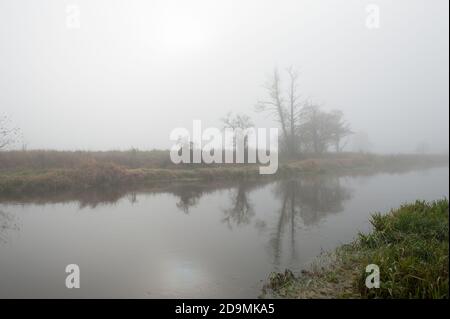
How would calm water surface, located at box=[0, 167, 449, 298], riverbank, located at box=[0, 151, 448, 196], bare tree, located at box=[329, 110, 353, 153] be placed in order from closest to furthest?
1. calm water surface, located at box=[0, 167, 449, 298]
2. riverbank, located at box=[0, 151, 448, 196]
3. bare tree, located at box=[329, 110, 353, 153]

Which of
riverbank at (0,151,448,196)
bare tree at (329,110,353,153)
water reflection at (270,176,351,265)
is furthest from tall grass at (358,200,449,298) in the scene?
bare tree at (329,110,353,153)

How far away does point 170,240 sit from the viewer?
27.7 ft

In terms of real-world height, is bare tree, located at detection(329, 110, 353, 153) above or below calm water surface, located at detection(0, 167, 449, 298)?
above

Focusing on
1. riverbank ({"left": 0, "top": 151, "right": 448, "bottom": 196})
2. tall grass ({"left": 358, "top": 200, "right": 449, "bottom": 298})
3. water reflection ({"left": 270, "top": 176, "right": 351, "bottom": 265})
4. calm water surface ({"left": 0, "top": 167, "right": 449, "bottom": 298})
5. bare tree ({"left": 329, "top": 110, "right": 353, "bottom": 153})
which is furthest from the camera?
bare tree ({"left": 329, "top": 110, "right": 353, "bottom": 153})

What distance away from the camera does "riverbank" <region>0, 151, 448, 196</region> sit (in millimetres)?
15766

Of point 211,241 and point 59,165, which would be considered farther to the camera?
point 59,165

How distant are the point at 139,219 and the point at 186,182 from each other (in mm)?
9880

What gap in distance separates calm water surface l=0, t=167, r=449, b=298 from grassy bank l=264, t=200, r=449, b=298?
2.05ft

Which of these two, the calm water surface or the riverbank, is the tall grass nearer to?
the calm water surface

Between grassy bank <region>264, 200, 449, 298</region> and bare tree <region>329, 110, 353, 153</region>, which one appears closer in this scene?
grassy bank <region>264, 200, 449, 298</region>

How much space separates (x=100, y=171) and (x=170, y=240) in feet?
37.7
